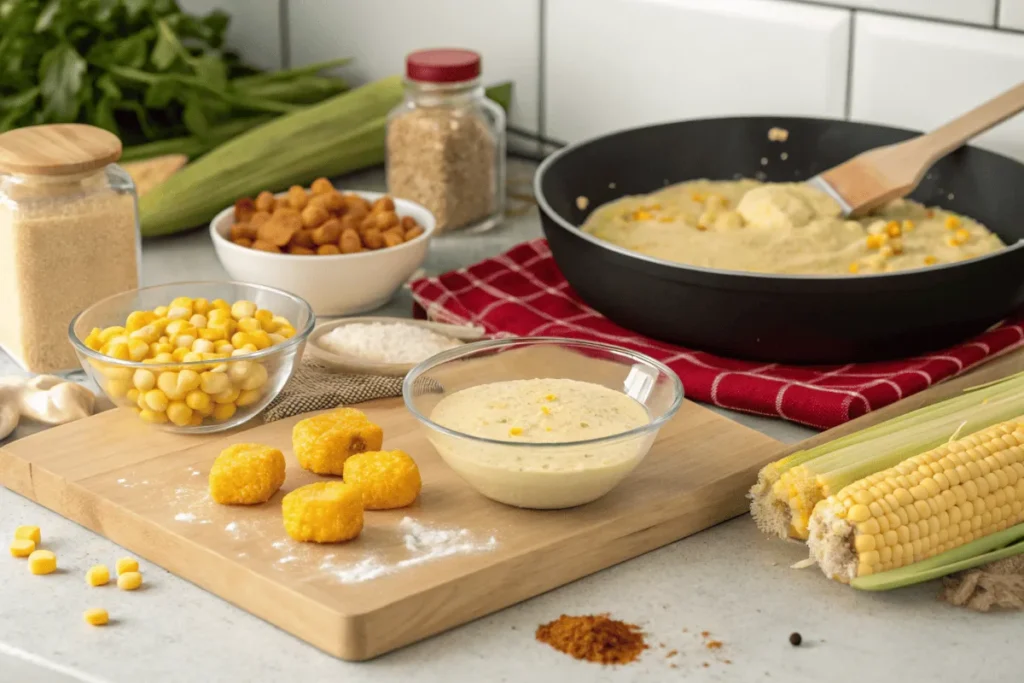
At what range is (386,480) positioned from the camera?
1277mm

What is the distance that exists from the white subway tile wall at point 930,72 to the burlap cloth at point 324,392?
2.67 ft

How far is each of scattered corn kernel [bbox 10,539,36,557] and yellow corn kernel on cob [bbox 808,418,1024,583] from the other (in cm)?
69

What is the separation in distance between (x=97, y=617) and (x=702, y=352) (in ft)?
2.50

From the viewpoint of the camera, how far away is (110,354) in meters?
1.45

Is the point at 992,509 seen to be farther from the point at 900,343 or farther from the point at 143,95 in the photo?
the point at 143,95

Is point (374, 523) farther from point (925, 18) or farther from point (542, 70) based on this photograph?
point (542, 70)

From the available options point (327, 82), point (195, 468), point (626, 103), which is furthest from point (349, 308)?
point (327, 82)

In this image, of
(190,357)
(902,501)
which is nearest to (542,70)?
(190,357)

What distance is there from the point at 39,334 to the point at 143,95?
0.86 metres

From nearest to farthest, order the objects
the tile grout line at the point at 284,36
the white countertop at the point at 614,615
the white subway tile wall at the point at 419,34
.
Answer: the white countertop at the point at 614,615 < the white subway tile wall at the point at 419,34 < the tile grout line at the point at 284,36

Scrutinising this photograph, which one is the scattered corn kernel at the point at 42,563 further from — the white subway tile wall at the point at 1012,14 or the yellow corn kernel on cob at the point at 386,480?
the white subway tile wall at the point at 1012,14

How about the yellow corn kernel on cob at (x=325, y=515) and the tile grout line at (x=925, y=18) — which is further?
the tile grout line at (x=925, y=18)

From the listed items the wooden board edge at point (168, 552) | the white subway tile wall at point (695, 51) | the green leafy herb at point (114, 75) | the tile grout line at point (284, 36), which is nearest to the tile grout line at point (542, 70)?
the white subway tile wall at point (695, 51)

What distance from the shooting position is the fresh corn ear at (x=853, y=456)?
1.24 metres
